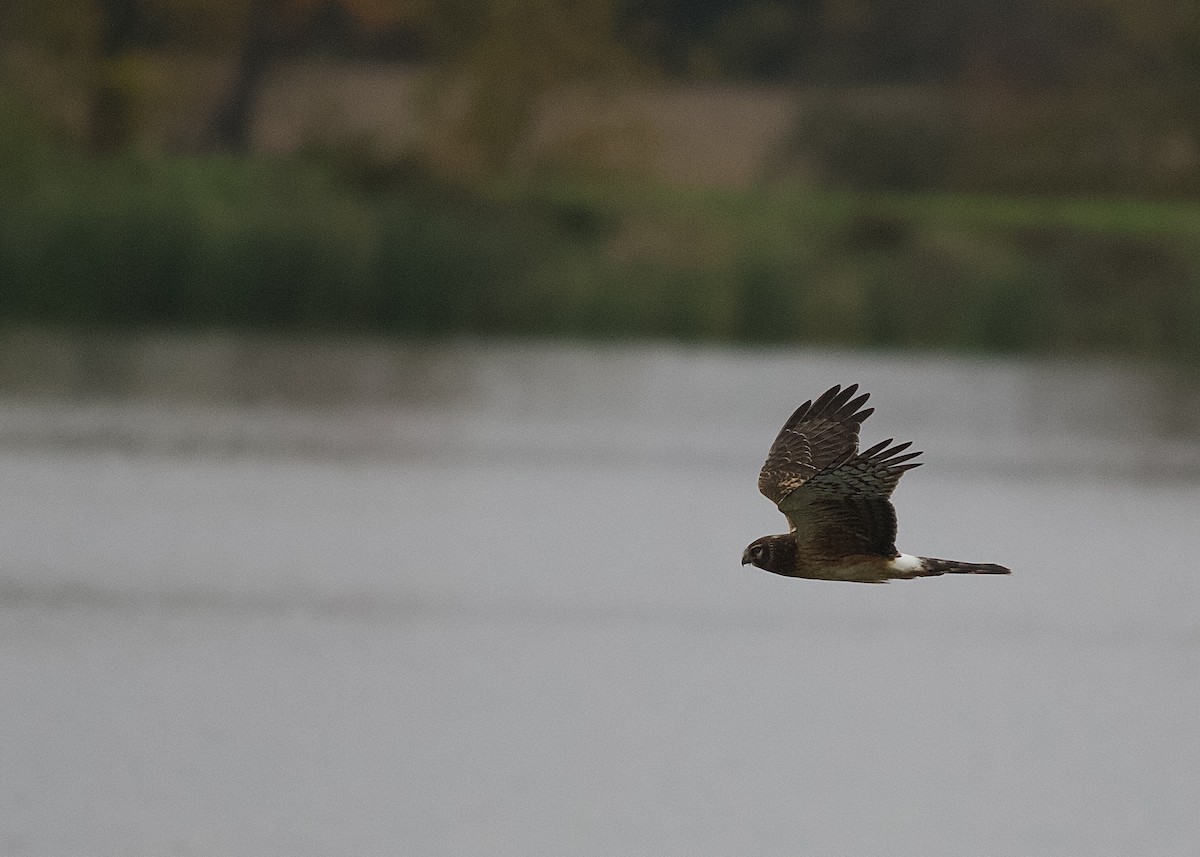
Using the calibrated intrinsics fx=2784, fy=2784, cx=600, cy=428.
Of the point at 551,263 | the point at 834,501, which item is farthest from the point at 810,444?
the point at 551,263

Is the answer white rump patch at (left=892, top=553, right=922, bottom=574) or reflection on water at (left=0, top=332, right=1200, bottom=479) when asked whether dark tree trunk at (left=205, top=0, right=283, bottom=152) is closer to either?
reflection on water at (left=0, top=332, right=1200, bottom=479)

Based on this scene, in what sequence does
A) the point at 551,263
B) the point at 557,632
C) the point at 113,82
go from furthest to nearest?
the point at 113,82 < the point at 551,263 < the point at 557,632

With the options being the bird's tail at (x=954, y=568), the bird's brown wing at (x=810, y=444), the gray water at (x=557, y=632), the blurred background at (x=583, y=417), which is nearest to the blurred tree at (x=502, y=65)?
the blurred background at (x=583, y=417)

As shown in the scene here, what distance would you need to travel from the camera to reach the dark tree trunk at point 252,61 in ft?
139

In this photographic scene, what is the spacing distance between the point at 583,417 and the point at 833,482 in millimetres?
20026

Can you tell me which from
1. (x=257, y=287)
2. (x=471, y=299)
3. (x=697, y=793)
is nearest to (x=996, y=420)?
(x=471, y=299)

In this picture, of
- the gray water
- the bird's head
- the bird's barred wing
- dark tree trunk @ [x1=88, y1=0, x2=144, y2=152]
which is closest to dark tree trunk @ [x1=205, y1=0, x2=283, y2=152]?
dark tree trunk @ [x1=88, y1=0, x2=144, y2=152]

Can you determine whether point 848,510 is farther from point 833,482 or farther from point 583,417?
point 583,417

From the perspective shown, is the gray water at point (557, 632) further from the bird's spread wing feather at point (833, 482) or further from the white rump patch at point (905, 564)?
the white rump patch at point (905, 564)

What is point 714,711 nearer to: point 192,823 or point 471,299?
point 192,823

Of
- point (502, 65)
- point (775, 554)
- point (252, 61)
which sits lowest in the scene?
point (775, 554)

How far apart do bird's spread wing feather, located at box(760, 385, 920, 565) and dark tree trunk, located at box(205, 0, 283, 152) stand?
33.5 metres

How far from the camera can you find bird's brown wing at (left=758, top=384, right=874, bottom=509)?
9.68 m

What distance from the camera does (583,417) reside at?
1159 inches
